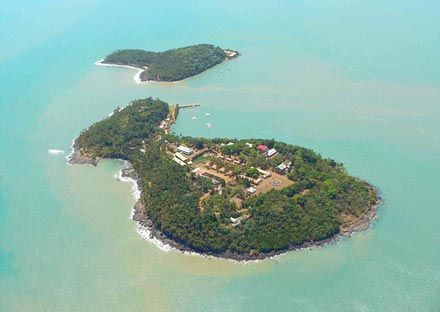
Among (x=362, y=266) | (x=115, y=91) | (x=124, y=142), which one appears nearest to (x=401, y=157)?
(x=362, y=266)

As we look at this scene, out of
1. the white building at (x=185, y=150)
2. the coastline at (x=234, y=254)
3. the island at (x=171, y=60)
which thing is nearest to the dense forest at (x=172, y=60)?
the island at (x=171, y=60)

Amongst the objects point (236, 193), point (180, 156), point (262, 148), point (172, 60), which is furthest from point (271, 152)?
point (172, 60)

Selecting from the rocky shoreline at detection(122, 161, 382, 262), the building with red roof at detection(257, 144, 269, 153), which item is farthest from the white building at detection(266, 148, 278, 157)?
the rocky shoreline at detection(122, 161, 382, 262)

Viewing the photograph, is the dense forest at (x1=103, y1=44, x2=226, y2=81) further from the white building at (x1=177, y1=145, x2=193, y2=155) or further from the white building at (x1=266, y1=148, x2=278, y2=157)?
the white building at (x1=266, y1=148, x2=278, y2=157)

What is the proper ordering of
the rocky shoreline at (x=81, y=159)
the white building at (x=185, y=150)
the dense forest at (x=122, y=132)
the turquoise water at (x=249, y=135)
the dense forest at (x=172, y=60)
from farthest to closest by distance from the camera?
the dense forest at (x=172, y=60) → the dense forest at (x=122, y=132) → the rocky shoreline at (x=81, y=159) → the white building at (x=185, y=150) → the turquoise water at (x=249, y=135)

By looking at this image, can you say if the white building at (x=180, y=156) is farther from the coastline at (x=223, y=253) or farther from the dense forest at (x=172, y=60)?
the dense forest at (x=172, y=60)

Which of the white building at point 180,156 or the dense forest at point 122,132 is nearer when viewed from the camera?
the white building at point 180,156
